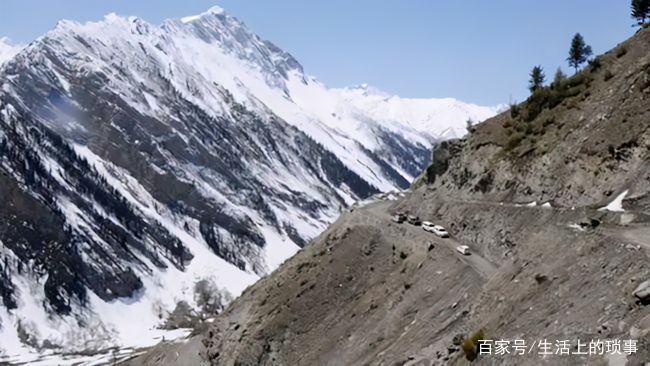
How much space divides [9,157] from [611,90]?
649 feet

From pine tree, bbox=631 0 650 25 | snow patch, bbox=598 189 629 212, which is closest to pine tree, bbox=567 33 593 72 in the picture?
pine tree, bbox=631 0 650 25

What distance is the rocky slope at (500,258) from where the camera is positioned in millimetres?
25594

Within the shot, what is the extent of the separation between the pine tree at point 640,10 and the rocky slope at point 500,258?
9.54 meters

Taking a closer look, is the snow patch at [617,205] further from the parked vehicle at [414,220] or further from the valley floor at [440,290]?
the parked vehicle at [414,220]

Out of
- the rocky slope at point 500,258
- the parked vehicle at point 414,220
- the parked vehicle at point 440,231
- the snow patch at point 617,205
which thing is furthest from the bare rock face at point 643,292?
the parked vehicle at point 414,220

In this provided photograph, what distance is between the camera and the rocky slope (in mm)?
25594

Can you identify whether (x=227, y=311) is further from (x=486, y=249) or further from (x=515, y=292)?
(x=515, y=292)

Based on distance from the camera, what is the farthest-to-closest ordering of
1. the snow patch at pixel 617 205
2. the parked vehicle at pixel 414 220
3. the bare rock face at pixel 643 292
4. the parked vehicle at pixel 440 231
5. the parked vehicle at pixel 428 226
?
1. the parked vehicle at pixel 414 220
2. the parked vehicle at pixel 428 226
3. the parked vehicle at pixel 440 231
4. the snow patch at pixel 617 205
5. the bare rock face at pixel 643 292

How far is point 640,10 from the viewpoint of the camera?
5941 centimetres

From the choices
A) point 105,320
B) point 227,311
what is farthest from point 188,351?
point 105,320

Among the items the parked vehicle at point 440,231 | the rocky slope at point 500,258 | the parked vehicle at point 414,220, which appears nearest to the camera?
the rocky slope at point 500,258

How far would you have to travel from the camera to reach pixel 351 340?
148ft

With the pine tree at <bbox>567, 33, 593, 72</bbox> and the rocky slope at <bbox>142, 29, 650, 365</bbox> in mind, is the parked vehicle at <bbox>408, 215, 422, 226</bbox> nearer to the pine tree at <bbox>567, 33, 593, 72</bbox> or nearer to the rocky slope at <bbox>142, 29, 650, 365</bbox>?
the rocky slope at <bbox>142, 29, 650, 365</bbox>

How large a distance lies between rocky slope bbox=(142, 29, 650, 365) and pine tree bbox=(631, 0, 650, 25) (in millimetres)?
9538
